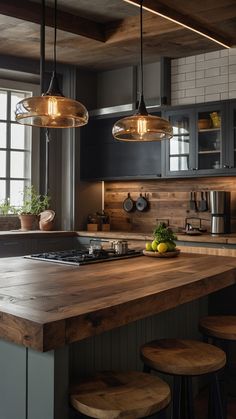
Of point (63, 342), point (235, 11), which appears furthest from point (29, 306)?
point (235, 11)

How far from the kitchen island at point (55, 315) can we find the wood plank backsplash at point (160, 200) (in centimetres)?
284

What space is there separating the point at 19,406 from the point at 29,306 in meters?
0.35

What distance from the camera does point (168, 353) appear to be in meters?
2.00

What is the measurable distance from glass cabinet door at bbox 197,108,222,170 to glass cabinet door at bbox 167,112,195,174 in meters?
0.12

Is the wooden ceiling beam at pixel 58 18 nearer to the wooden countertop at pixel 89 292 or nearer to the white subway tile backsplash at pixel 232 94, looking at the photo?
the white subway tile backsplash at pixel 232 94

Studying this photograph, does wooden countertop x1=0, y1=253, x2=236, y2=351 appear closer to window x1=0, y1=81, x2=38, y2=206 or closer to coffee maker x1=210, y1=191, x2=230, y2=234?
coffee maker x1=210, y1=191, x2=230, y2=234

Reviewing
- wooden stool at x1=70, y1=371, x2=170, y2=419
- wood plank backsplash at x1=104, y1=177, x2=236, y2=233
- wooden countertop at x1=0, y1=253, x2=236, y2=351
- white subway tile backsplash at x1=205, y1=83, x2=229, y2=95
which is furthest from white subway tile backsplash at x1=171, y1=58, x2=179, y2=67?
wooden stool at x1=70, y1=371, x2=170, y2=419

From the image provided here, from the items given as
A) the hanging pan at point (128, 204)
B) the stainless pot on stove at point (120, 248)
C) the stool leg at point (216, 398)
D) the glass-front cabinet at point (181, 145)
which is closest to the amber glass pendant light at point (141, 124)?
the stainless pot on stove at point (120, 248)

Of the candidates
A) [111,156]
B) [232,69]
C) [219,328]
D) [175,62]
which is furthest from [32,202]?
Answer: [219,328]

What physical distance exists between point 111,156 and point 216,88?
1.45m

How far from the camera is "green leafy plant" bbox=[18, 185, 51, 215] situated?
17.3 feet

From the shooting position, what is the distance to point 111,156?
17.9 feet

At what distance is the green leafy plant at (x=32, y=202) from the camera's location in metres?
5.27

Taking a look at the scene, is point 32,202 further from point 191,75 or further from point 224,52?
point 224,52
